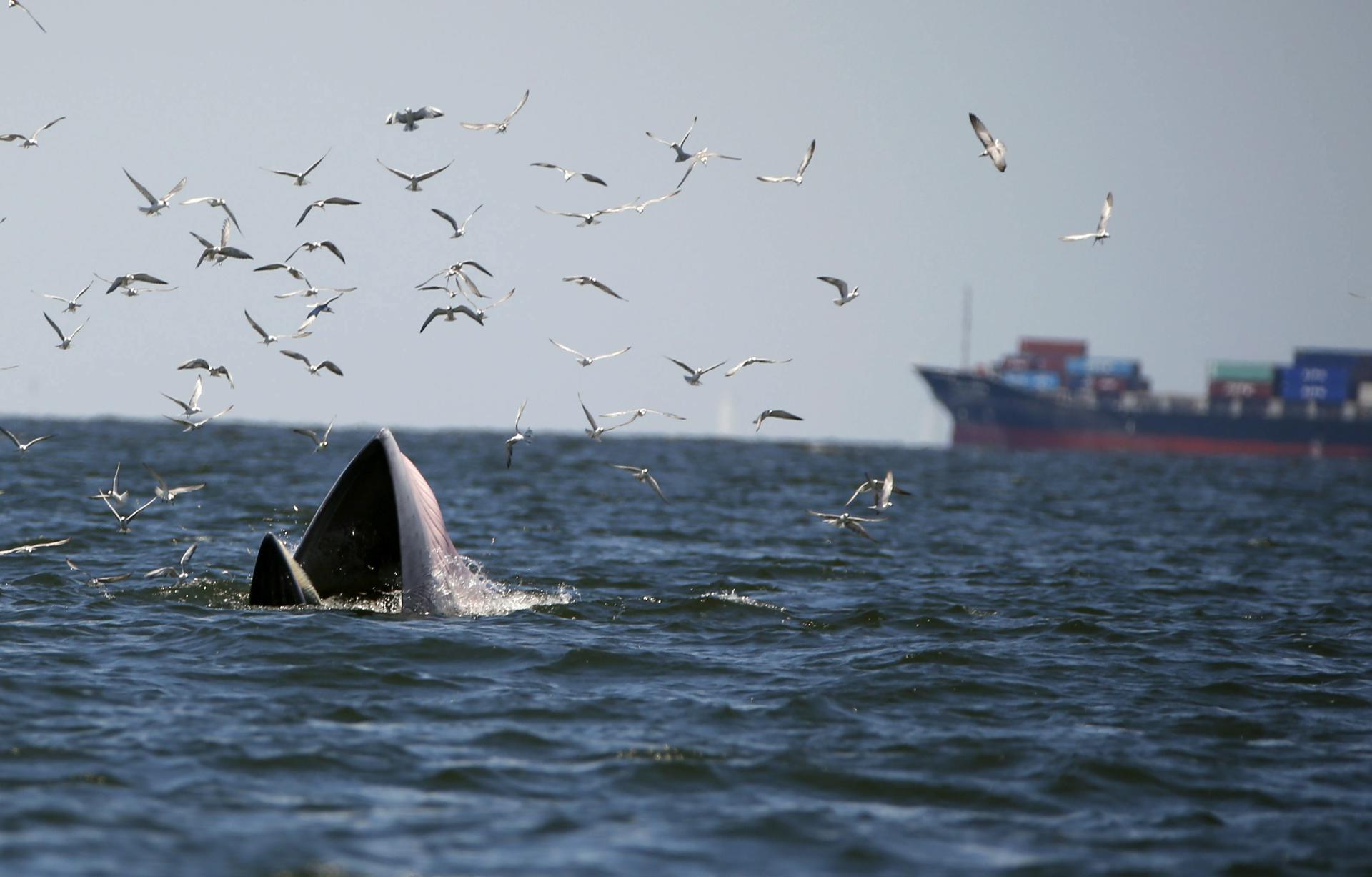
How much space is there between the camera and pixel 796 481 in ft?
159

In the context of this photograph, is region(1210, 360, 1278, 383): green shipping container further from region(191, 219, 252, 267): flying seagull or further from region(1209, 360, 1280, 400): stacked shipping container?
region(191, 219, 252, 267): flying seagull

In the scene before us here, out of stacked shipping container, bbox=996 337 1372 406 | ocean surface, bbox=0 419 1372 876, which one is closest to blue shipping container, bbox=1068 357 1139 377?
stacked shipping container, bbox=996 337 1372 406

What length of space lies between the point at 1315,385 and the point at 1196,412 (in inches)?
451

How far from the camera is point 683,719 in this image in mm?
9547

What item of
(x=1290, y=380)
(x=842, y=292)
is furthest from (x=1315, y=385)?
(x=842, y=292)

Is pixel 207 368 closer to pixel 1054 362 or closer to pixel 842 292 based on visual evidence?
pixel 842 292

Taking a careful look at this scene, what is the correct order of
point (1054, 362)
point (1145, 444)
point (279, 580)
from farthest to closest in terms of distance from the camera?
1. point (1054, 362)
2. point (1145, 444)
3. point (279, 580)

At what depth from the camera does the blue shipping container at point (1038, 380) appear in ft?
531

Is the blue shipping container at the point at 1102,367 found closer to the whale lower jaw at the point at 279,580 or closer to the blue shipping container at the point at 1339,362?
the blue shipping container at the point at 1339,362

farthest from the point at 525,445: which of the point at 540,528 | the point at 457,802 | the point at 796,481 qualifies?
the point at 457,802

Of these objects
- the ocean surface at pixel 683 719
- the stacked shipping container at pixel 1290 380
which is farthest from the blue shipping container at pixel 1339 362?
the ocean surface at pixel 683 719

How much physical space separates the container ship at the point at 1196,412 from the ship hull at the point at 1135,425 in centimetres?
7

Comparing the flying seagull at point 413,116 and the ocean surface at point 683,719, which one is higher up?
the flying seagull at point 413,116

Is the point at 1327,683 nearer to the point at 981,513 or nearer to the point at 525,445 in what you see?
the point at 981,513
